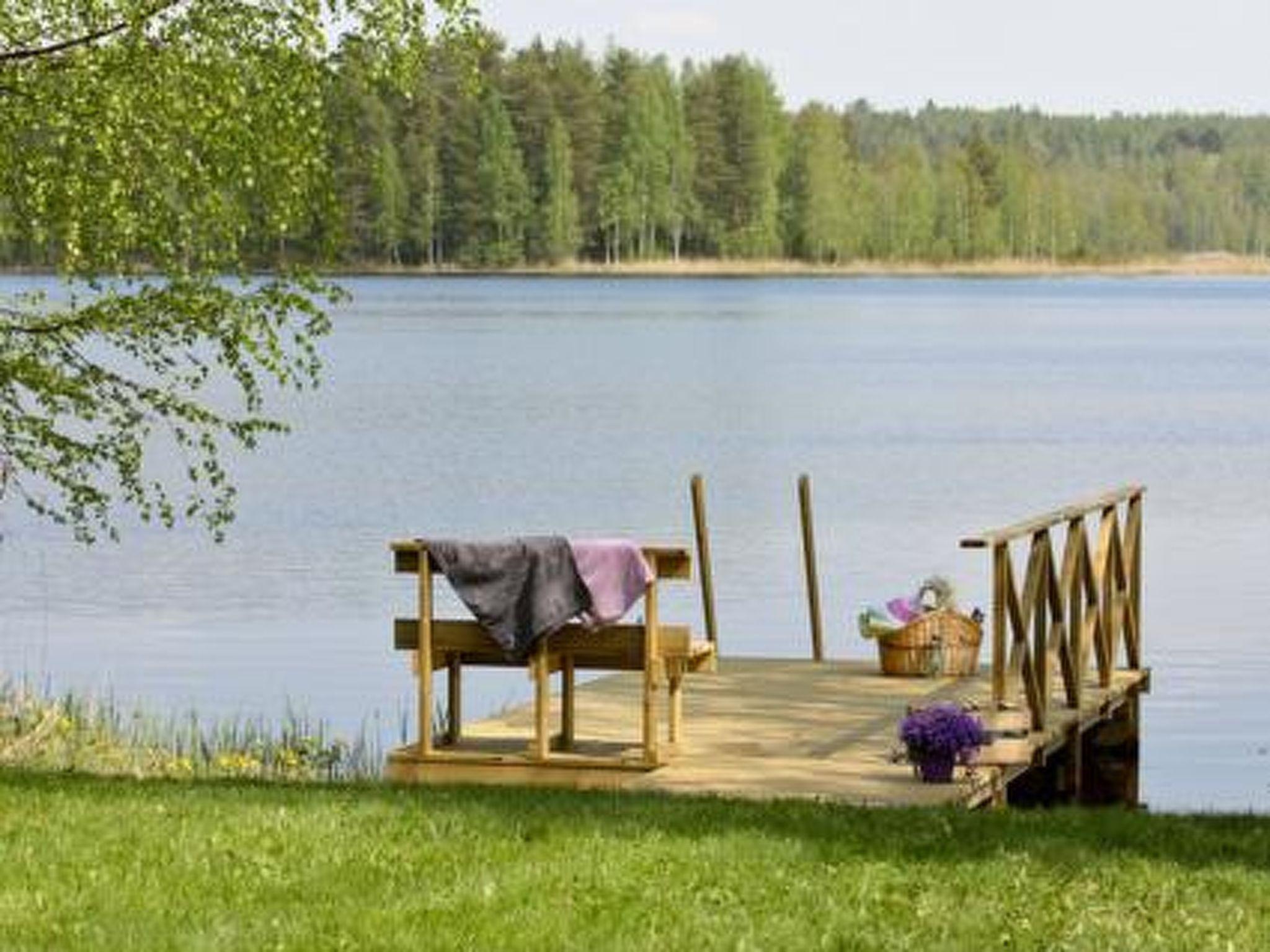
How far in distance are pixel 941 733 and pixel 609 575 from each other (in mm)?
1731

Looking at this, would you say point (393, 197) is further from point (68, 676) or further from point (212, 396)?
point (68, 676)

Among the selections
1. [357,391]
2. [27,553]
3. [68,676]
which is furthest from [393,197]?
[68,676]

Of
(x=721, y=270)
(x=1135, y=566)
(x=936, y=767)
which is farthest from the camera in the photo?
(x=721, y=270)

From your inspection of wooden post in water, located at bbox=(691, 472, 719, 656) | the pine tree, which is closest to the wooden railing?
wooden post in water, located at bbox=(691, 472, 719, 656)

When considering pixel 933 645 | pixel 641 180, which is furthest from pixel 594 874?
pixel 641 180

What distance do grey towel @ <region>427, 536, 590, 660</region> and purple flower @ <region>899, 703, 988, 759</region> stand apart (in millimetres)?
1640

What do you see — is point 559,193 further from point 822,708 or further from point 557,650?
point 557,650

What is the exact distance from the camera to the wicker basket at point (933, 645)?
62.5 ft

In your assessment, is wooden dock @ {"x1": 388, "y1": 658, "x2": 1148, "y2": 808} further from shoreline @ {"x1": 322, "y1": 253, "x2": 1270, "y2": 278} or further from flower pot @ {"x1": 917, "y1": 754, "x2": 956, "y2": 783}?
shoreline @ {"x1": 322, "y1": 253, "x2": 1270, "y2": 278}

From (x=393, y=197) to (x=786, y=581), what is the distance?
123 m

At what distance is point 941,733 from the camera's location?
14.2 m

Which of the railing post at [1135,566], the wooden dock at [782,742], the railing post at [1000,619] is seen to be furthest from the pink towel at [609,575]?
the railing post at [1135,566]

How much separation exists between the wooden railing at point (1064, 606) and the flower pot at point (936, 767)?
1.20 metres

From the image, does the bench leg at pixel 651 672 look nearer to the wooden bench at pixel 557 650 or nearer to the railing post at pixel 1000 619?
the wooden bench at pixel 557 650
